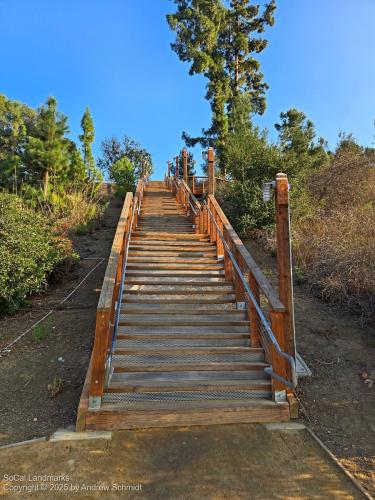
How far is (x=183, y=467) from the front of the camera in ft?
9.68

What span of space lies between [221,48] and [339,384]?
24172 mm

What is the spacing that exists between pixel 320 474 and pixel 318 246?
538cm

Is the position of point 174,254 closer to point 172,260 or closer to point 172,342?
point 172,260

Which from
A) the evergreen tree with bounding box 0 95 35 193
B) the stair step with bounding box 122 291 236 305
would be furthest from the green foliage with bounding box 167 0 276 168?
the stair step with bounding box 122 291 236 305

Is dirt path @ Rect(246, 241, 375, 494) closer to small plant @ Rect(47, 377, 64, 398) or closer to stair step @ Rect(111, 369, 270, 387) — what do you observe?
stair step @ Rect(111, 369, 270, 387)

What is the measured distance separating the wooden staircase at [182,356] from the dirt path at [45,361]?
23.6 inches

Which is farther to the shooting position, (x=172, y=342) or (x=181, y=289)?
(x=181, y=289)

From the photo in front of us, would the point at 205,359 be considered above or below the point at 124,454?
above

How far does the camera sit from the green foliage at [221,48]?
21406mm

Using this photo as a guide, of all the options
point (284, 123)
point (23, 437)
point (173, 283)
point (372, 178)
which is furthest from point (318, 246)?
point (284, 123)

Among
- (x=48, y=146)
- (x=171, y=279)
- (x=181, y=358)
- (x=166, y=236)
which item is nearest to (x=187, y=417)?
(x=181, y=358)

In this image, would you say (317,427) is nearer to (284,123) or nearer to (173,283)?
(173,283)

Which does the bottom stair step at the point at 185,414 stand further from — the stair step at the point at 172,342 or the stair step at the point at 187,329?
the stair step at the point at 187,329

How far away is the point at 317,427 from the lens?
3.64 meters
